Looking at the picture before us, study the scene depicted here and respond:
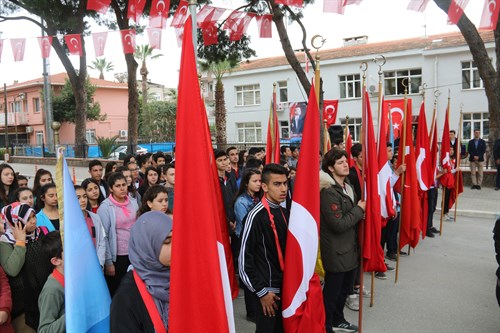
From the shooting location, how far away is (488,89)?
13.6m

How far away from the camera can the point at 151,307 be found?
205 centimetres

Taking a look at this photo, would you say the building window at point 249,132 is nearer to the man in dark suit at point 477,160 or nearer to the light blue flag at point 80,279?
the man in dark suit at point 477,160

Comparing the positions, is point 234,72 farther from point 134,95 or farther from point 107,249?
point 107,249

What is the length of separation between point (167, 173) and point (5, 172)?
186 cm

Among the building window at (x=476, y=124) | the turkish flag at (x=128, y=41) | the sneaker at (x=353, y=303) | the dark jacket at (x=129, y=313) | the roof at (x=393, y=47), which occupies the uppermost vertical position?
the roof at (x=393, y=47)

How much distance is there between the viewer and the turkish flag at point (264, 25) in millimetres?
10366

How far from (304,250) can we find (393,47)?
27.9 meters

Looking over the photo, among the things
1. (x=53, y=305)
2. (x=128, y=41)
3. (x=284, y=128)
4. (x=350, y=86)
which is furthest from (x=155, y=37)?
(x=284, y=128)

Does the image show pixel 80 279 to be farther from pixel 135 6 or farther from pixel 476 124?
pixel 476 124

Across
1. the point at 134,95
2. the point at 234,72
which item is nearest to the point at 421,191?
the point at 134,95

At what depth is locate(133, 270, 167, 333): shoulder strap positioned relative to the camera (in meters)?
2.03

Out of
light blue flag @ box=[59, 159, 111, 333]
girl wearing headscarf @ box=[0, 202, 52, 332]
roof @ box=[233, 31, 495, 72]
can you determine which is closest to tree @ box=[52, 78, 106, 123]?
roof @ box=[233, 31, 495, 72]

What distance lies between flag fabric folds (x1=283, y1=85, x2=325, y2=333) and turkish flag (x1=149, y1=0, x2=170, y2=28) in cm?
629

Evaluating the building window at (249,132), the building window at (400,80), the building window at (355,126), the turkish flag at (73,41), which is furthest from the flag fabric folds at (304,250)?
the building window at (249,132)
